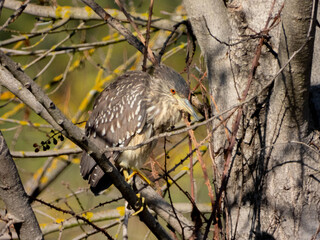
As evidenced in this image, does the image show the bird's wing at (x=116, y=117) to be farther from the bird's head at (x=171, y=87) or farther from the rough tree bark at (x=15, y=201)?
the rough tree bark at (x=15, y=201)

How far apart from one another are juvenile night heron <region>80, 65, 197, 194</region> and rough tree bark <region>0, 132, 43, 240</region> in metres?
1.10

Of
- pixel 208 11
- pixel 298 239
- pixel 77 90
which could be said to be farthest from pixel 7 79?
pixel 77 90

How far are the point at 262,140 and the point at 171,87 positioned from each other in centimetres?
91

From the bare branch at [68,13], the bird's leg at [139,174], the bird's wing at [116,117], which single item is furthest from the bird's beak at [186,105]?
the bare branch at [68,13]

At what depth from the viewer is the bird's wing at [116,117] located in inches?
129

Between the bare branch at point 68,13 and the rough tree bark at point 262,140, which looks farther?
the bare branch at point 68,13

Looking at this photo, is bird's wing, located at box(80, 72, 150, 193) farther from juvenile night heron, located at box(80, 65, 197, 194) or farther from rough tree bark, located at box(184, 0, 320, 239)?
rough tree bark, located at box(184, 0, 320, 239)

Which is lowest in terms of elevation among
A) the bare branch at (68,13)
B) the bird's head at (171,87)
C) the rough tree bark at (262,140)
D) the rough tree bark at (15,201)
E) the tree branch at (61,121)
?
the rough tree bark at (15,201)

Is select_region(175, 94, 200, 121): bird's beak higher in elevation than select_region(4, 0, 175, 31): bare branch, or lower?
lower

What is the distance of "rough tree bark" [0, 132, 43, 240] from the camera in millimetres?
2029

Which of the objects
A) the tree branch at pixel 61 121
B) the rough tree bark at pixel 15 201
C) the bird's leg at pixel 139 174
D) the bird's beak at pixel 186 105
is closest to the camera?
the tree branch at pixel 61 121

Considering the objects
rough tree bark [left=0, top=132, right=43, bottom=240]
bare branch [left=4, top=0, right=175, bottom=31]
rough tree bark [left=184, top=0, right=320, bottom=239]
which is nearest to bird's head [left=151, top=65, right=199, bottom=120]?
rough tree bark [left=184, top=0, right=320, bottom=239]

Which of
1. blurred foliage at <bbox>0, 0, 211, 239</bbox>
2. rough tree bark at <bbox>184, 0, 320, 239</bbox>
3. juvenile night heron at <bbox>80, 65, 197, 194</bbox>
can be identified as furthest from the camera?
blurred foliage at <bbox>0, 0, 211, 239</bbox>

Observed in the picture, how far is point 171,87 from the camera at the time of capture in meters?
3.30
